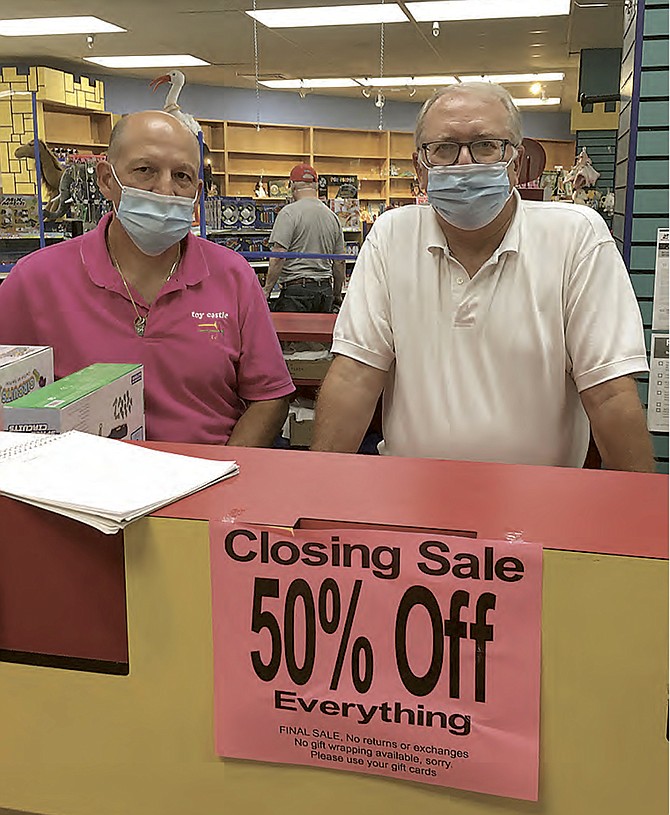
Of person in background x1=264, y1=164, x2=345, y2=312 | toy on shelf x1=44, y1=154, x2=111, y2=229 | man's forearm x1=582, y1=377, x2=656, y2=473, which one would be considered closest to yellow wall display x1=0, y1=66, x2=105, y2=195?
toy on shelf x1=44, y1=154, x2=111, y2=229

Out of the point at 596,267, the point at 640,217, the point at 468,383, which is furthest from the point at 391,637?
the point at 640,217

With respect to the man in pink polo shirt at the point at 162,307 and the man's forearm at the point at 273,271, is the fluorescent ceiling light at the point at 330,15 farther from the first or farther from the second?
the man in pink polo shirt at the point at 162,307

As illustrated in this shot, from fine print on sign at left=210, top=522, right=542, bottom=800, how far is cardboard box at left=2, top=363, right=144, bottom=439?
0.39m

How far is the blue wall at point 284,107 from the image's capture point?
13125 mm

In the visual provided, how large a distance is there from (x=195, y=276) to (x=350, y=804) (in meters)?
1.41

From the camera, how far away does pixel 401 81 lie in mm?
12602

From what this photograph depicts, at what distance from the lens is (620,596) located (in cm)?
90

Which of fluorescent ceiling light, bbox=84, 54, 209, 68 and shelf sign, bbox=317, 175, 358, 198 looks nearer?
shelf sign, bbox=317, 175, 358, 198

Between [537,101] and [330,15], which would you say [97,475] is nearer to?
[330,15]

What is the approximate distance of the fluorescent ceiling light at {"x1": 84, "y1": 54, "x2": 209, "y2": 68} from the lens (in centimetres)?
1089

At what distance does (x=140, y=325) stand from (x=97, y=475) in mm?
1013

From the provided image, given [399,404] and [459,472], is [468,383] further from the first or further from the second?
[459,472]

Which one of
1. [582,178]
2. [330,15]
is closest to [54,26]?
[330,15]

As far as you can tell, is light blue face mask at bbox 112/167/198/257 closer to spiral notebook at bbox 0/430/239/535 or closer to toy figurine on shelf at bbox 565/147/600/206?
spiral notebook at bbox 0/430/239/535
